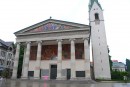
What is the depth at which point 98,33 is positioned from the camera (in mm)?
40438

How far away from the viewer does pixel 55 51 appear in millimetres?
35281

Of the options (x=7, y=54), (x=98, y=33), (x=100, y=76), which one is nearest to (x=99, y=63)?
(x=100, y=76)

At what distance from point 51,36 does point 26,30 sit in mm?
6819

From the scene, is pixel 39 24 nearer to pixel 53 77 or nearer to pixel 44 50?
pixel 44 50

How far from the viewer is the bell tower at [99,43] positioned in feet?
120

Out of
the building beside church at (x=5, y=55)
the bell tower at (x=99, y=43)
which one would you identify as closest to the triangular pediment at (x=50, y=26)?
the bell tower at (x=99, y=43)

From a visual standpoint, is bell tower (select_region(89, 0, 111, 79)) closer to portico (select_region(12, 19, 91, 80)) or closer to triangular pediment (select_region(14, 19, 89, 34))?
portico (select_region(12, 19, 91, 80))

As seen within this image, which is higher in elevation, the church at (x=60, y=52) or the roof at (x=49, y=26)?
the roof at (x=49, y=26)

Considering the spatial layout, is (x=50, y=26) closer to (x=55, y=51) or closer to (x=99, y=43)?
(x=55, y=51)

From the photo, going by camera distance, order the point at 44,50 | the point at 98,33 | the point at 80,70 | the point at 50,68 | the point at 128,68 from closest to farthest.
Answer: the point at 80,70 < the point at 50,68 < the point at 44,50 < the point at 98,33 < the point at 128,68

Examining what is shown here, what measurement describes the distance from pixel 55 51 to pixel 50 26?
21.0ft

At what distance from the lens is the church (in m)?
30.0

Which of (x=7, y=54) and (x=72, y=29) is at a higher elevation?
(x=72, y=29)

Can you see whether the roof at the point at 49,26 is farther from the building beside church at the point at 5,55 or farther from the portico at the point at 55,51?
the building beside church at the point at 5,55
